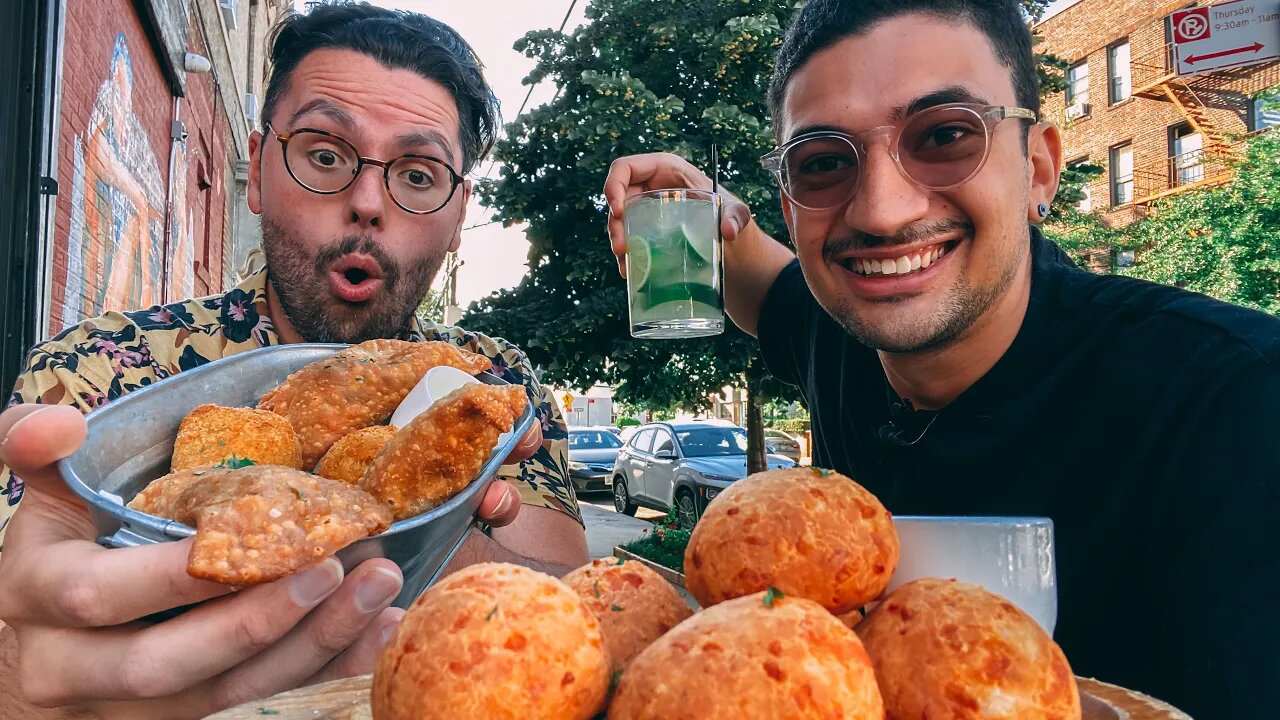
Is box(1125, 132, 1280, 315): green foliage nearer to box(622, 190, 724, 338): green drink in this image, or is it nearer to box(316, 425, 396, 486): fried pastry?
box(622, 190, 724, 338): green drink

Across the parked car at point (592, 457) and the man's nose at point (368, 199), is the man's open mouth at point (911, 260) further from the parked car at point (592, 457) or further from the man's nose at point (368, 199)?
the parked car at point (592, 457)

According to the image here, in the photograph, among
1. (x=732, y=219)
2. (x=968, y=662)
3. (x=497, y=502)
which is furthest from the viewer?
(x=732, y=219)

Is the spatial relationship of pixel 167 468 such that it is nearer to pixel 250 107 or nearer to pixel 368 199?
pixel 368 199

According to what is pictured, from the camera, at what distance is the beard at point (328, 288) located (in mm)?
2242

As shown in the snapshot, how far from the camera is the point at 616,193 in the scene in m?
2.66

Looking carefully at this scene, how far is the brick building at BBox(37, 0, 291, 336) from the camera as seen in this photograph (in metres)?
4.36

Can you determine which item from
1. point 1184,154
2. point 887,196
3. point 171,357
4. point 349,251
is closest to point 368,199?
point 349,251

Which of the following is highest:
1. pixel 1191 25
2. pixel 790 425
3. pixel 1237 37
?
pixel 1191 25

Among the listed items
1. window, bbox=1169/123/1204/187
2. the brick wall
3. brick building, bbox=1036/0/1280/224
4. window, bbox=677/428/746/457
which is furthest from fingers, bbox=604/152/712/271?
window, bbox=1169/123/1204/187

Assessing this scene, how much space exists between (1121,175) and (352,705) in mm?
27662

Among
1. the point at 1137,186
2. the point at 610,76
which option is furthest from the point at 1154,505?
the point at 1137,186

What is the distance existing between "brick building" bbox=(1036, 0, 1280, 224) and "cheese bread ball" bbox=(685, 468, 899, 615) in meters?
21.7

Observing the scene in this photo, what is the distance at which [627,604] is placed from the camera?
3.39ft

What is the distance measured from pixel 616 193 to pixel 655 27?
5637 mm
